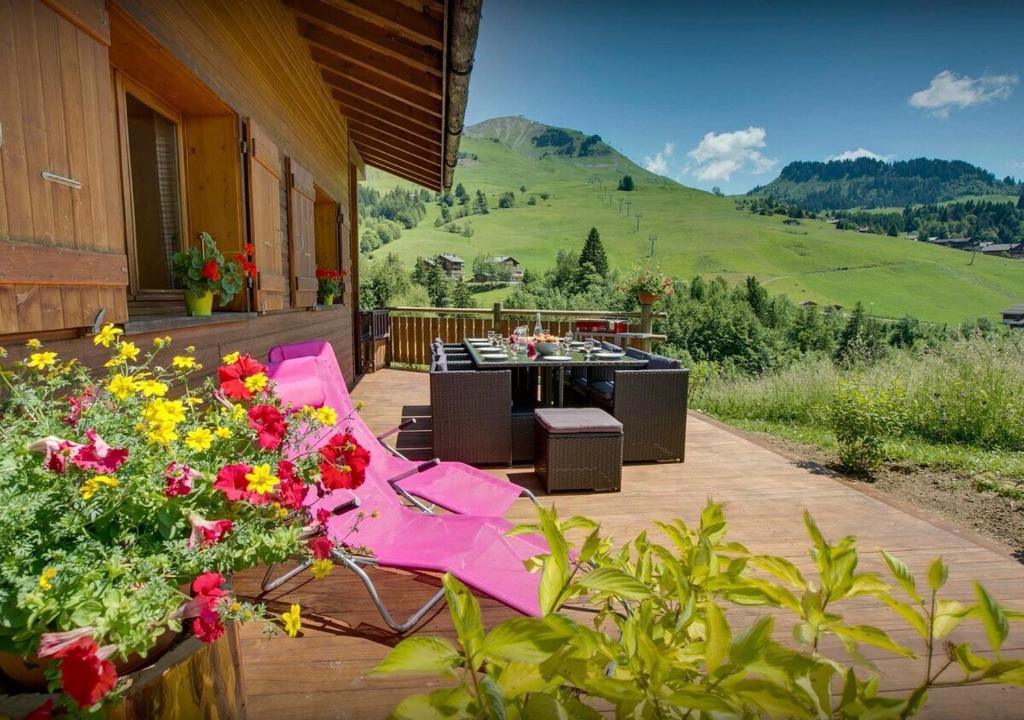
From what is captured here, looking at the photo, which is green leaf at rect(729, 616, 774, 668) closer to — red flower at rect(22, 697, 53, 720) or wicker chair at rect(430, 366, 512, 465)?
red flower at rect(22, 697, 53, 720)

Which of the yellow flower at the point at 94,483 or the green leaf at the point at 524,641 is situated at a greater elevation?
the green leaf at the point at 524,641

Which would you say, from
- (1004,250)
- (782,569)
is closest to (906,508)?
(782,569)

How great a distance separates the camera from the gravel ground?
297cm

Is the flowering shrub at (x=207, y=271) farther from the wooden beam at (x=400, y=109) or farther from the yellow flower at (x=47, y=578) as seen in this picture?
the wooden beam at (x=400, y=109)

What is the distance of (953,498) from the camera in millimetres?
3453

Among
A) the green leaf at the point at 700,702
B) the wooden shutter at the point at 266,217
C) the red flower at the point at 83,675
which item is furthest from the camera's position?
the wooden shutter at the point at 266,217

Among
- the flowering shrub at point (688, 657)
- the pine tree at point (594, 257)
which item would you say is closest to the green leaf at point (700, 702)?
the flowering shrub at point (688, 657)

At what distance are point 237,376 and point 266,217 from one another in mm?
2495

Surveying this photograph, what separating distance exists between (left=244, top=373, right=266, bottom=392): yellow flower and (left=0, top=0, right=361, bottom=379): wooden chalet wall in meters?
0.72

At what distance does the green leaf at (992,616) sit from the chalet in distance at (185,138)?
1945 mm

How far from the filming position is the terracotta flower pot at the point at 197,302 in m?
2.67

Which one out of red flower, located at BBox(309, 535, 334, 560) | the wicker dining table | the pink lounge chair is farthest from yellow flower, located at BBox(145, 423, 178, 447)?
the wicker dining table

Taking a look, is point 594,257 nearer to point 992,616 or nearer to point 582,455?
point 582,455

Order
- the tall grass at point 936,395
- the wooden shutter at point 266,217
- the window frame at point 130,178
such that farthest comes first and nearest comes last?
the tall grass at point 936,395 → the wooden shutter at point 266,217 → the window frame at point 130,178
